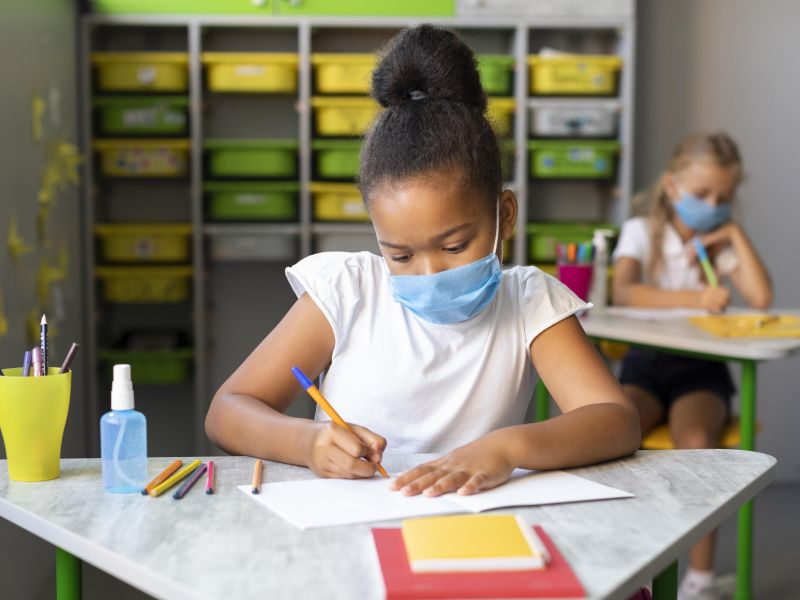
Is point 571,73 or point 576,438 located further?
point 571,73

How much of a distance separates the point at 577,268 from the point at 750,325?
1.38 feet

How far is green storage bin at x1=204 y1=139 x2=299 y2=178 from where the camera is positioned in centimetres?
357

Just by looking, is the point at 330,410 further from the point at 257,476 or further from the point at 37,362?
the point at 37,362

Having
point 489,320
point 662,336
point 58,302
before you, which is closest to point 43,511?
point 489,320

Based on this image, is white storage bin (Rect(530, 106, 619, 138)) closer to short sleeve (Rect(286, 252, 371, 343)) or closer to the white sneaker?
the white sneaker

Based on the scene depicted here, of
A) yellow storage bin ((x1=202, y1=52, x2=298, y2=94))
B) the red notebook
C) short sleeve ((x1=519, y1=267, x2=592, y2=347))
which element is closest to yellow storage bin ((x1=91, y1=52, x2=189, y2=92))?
yellow storage bin ((x1=202, y1=52, x2=298, y2=94))

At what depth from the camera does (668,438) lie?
2291mm

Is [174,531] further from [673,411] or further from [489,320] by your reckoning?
[673,411]

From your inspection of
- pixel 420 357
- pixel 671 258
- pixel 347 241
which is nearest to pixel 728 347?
pixel 671 258

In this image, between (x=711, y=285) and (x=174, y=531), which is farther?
(x=711, y=285)

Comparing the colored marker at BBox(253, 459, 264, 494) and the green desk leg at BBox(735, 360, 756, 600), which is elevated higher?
the colored marker at BBox(253, 459, 264, 494)

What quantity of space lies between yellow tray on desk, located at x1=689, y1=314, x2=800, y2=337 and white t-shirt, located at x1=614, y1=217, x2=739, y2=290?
39 cm

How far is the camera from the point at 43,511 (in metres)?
0.92

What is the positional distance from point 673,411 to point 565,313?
1174 mm
